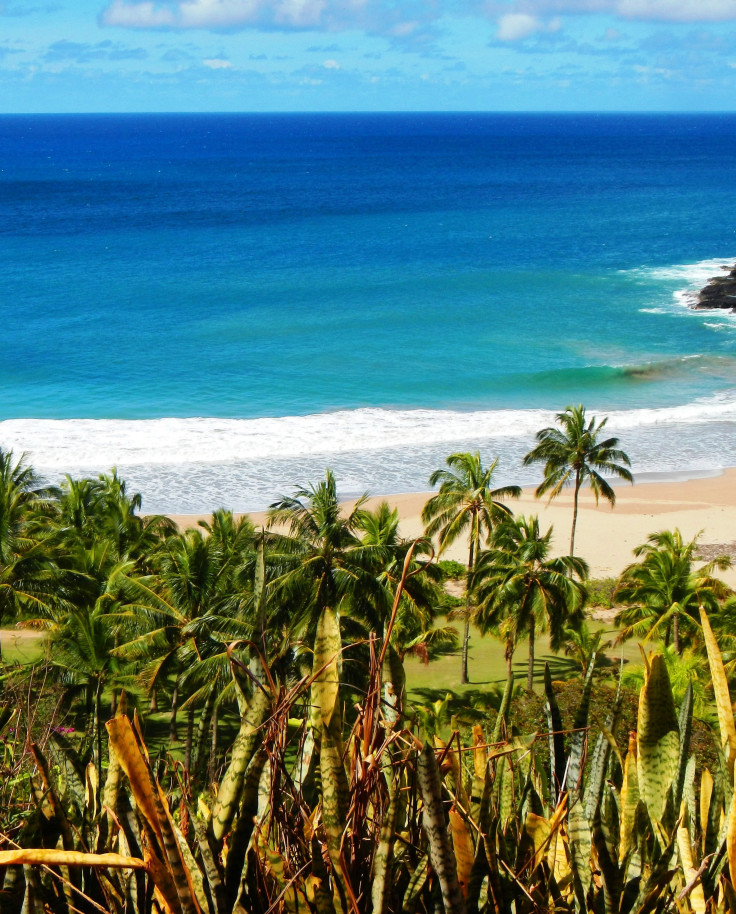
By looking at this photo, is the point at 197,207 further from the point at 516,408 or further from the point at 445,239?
the point at 516,408

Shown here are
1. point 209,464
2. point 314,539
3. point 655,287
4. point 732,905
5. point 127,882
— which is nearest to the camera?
point 732,905

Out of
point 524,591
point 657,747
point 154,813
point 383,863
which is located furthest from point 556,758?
point 524,591

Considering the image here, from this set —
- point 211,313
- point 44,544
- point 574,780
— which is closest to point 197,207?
point 211,313

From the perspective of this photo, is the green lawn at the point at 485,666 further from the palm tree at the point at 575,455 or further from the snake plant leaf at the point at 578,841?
the snake plant leaf at the point at 578,841

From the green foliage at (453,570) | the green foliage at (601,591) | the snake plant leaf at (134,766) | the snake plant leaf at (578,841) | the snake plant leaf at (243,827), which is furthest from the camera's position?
the green foliage at (453,570)

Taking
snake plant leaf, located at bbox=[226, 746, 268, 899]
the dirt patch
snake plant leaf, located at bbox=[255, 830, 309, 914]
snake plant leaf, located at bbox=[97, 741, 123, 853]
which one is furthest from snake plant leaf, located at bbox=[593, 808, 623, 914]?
the dirt patch

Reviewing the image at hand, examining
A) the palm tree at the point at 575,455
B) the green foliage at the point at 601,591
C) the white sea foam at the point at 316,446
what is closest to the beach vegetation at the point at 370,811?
the green foliage at the point at 601,591
